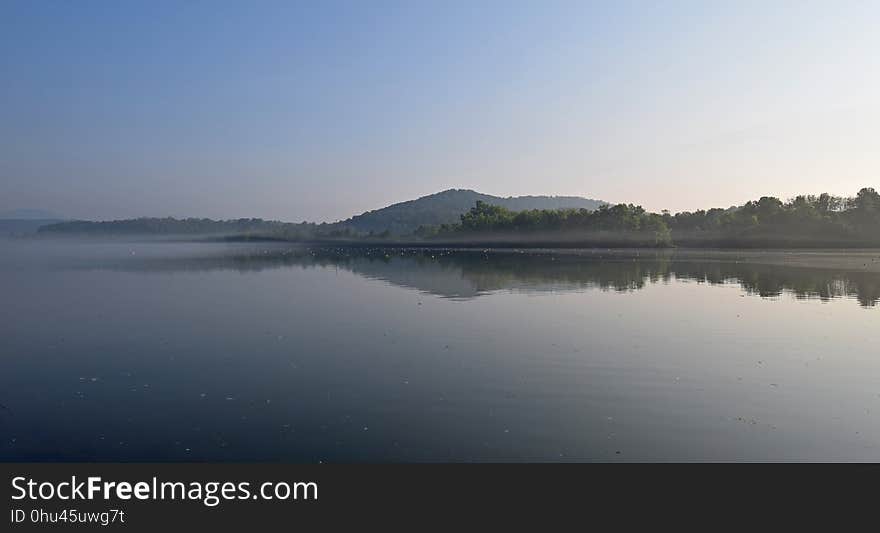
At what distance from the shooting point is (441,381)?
17.4 meters

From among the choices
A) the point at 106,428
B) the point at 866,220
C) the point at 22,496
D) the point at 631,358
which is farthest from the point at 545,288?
the point at 866,220

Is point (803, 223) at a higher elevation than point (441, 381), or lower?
higher

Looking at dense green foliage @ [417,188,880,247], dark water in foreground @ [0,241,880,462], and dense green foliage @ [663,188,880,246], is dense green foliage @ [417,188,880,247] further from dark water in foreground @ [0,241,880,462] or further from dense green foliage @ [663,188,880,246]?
dark water in foreground @ [0,241,880,462]

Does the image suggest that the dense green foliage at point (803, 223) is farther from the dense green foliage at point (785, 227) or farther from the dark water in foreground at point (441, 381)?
the dark water in foreground at point (441, 381)

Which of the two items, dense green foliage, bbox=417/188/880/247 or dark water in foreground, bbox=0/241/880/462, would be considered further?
dense green foliage, bbox=417/188/880/247

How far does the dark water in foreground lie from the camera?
12.2 m

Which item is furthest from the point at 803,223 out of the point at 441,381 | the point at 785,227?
the point at 441,381

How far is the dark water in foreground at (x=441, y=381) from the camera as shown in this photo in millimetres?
12227

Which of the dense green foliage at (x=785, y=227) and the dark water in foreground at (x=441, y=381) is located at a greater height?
the dense green foliage at (x=785, y=227)

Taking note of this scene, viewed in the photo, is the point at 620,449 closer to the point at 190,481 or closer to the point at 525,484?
the point at 525,484

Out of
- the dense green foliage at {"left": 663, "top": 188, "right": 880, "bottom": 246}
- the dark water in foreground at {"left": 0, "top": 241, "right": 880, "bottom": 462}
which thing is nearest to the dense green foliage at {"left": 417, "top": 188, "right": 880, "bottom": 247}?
the dense green foliage at {"left": 663, "top": 188, "right": 880, "bottom": 246}

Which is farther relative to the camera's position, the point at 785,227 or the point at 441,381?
the point at 785,227

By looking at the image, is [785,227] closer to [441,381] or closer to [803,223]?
[803,223]

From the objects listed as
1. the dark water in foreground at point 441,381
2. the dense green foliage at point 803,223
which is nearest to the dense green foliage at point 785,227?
the dense green foliage at point 803,223
